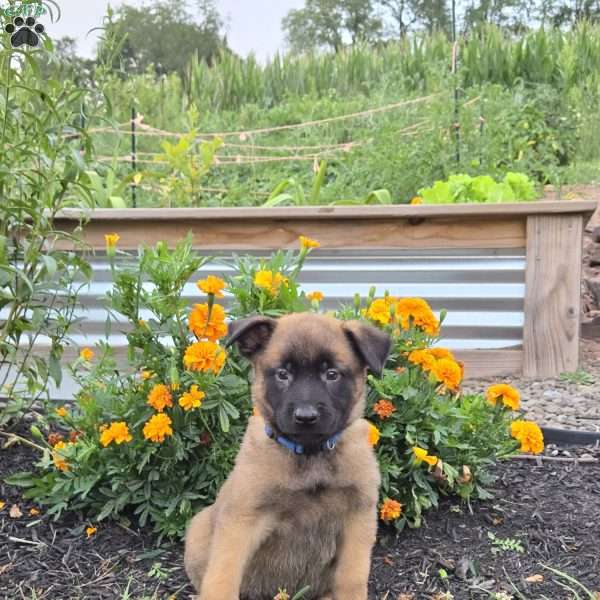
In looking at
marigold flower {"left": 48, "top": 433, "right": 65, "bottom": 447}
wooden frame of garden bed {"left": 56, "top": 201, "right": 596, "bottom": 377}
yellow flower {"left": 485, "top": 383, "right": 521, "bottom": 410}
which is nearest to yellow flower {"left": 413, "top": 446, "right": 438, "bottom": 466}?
yellow flower {"left": 485, "top": 383, "right": 521, "bottom": 410}

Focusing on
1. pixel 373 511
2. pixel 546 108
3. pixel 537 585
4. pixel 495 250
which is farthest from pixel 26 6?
pixel 546 108

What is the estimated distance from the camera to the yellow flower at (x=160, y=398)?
3043 millimetres

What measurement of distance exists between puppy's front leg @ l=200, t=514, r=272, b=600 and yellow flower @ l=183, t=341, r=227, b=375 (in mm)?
625

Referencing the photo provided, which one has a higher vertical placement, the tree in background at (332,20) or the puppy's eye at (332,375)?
the tree in background at (332,20)

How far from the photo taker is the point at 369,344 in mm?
2570

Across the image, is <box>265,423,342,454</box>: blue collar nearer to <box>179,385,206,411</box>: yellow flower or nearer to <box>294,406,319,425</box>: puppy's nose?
<box>294,406,319,425</box>: puppy's nose

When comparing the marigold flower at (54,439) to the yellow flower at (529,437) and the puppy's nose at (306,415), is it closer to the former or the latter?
the puppy's nose at (306,415)

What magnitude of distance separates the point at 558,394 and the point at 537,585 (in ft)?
7.16

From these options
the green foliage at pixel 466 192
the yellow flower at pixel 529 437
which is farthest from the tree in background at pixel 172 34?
the yellow flower at pixel 529 437

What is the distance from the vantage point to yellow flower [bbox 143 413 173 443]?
298cm

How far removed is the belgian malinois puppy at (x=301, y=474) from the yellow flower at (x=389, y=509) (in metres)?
0.45

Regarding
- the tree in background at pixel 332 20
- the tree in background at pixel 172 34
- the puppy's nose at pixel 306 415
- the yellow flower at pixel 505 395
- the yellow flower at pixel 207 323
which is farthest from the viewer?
the tree in background at pixel 172 34

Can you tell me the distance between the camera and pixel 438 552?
3.13 metres

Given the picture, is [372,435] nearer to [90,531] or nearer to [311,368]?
[311,368]
